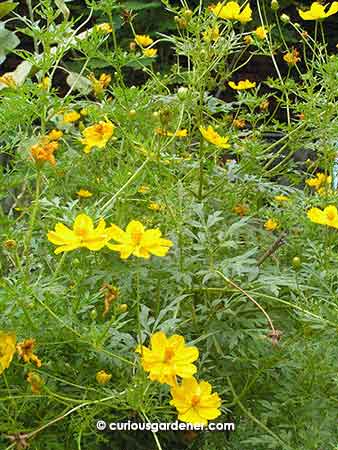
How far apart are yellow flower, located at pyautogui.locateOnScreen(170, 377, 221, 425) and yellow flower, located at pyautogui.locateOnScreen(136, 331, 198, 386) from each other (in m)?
0.02

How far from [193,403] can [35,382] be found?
0.17 m

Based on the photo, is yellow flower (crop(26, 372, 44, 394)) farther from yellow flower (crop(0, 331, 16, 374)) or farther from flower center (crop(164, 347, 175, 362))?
flower center (crop(164, 347, 175, 362))

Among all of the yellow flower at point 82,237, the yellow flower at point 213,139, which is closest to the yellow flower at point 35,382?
the yellow flower at point 82,237

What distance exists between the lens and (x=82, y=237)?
35.8 inches

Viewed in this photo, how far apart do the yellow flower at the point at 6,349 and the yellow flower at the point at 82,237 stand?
0.11m

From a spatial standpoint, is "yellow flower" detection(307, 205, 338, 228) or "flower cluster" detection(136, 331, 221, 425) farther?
"yellow flower" detection(307, 205, 338, 228)

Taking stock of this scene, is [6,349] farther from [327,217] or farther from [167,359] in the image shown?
[327,217]

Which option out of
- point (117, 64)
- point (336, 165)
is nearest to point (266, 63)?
point (336, 165)

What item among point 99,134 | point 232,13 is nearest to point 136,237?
point 99,134

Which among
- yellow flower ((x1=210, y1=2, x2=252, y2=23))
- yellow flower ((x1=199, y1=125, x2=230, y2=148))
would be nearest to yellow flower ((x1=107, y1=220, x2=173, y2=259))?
yellow flower ((x1=199, y1=125, x2=230, y2=148))

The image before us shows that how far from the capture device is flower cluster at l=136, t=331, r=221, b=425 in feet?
2.80

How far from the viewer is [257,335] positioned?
40.4 inches

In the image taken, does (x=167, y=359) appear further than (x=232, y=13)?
No

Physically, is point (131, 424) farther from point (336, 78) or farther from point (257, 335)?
point (336, 78)
